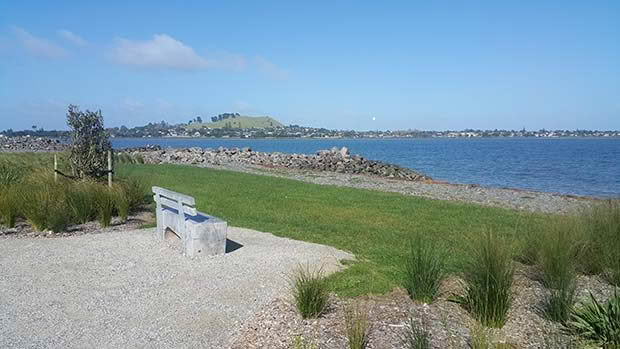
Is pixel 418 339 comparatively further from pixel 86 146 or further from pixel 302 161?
pixel 302 161

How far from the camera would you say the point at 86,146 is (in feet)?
50.4

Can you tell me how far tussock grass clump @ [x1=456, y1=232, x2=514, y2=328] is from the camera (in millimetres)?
5734

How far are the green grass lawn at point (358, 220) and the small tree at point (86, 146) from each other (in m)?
3.02

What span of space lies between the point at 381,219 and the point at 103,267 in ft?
24.1

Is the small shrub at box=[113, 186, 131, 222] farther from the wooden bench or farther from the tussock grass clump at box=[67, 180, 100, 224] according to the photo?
the wooden bench

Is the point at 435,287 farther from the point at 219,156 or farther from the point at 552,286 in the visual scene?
the point at 219,156

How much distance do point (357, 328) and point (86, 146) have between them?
40.9 ft

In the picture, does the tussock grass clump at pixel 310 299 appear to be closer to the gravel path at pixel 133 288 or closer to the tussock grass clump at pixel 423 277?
the gravel path at pixel 133 288

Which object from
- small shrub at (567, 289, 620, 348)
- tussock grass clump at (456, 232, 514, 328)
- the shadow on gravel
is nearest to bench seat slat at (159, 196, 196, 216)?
the shadow on gravel

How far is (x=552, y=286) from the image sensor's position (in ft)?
20.9

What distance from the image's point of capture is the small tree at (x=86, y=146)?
1531 centimetres

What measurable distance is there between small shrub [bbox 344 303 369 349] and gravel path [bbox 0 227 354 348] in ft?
3.95

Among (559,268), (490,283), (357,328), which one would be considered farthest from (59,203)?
(559,268)

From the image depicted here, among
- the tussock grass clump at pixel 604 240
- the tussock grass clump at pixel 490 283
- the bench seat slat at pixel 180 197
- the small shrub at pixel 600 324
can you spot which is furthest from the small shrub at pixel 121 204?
the small shrub at pixel 600 324
